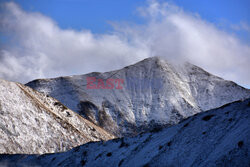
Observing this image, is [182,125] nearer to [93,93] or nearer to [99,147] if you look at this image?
[99,147]

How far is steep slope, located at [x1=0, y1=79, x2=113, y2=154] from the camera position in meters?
52.8

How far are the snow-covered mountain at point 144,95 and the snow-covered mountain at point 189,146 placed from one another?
100 meters

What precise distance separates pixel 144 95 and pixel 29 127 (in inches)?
4008

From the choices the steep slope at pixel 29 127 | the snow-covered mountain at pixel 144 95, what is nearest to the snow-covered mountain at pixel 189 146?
the steep slope at pixel 29 127

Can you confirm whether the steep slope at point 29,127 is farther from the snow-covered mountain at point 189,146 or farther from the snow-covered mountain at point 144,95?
the snow-covered mountain at point 144,95

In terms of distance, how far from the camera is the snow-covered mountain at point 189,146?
16.9 metres

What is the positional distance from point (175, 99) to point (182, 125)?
133 m

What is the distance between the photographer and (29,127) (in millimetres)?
58469

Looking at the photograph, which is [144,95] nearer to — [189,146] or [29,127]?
[29,127]

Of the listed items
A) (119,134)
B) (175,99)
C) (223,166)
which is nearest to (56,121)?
(223,166)

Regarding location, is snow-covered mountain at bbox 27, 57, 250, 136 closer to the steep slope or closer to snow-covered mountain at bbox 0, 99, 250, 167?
the steep slope

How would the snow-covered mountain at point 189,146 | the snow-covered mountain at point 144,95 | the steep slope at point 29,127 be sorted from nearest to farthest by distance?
1. the snow-covered mountain at point 189,146
2. the steep slope at point 29,127
3. the snow-covered mountain at point 144,95

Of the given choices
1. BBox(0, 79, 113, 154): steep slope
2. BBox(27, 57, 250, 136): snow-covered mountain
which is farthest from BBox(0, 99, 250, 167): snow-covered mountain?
BBox(27, 57, 250, 136): snow-covered mountain

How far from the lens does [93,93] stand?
150 m
